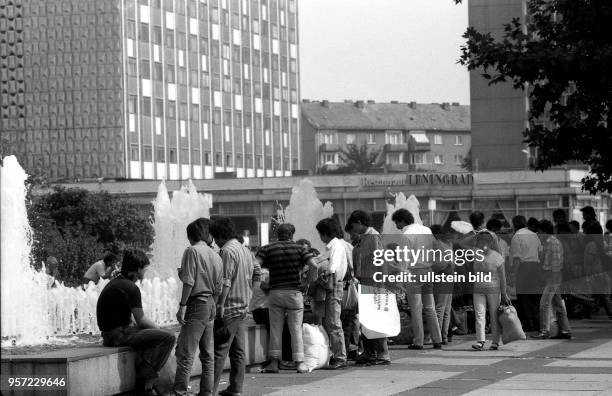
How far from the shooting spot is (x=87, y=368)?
1193 centimetres

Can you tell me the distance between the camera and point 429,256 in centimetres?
1773

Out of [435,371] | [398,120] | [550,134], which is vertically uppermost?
[398,120]

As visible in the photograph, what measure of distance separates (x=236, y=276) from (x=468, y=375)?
313 cm

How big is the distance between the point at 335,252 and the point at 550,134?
10.1 m

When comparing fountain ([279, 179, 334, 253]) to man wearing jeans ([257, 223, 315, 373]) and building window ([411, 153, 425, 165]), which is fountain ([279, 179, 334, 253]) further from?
building window ([411, 153, 425, 165])

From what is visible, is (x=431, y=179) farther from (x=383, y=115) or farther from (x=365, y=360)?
(x=383, y=115)

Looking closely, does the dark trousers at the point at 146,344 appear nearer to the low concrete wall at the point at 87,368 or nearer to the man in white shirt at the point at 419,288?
the low concrete wall at the point at 87,368

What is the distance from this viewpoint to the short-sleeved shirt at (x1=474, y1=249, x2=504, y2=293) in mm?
17594

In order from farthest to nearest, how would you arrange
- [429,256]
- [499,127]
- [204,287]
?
[499,127]
[429,256]
[204,287]

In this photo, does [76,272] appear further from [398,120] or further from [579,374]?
[398,120]

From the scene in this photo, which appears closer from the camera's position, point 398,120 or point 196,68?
point 196,68

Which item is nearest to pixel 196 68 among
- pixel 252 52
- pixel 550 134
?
pixel 252 52

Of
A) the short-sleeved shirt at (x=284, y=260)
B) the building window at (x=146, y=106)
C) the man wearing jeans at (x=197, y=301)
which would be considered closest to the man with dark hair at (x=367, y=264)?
the short-sleeved shirt at (x=284, y=260)

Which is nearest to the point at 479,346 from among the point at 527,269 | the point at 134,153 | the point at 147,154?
the point at 527,269
